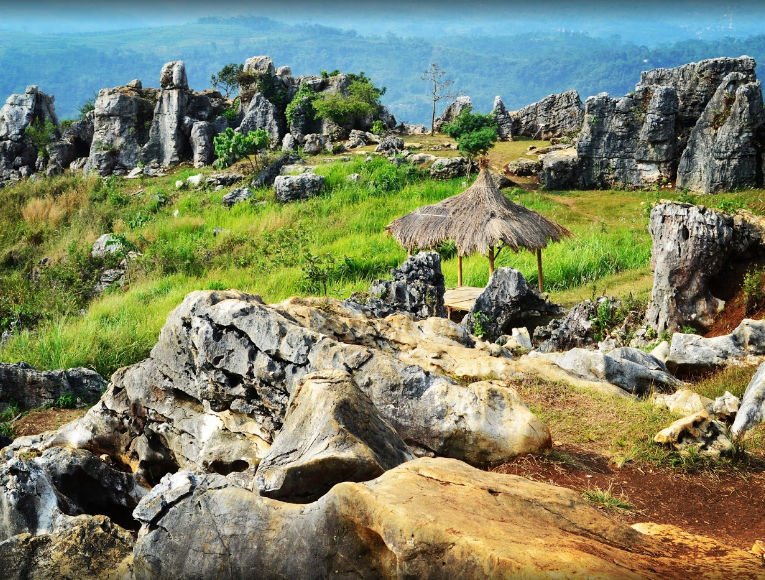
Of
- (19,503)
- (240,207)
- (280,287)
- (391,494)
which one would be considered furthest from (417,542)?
(240,207)

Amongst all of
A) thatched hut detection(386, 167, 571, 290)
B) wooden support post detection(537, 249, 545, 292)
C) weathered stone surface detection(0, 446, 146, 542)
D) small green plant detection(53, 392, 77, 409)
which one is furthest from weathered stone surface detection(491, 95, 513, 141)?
weathered stone surface detection(0, 446, 146, 542)

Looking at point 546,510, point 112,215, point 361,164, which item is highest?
point 546,510

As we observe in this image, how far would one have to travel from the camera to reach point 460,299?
48.1 ft

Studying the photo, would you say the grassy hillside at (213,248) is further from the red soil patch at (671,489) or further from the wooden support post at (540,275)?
the red soil patch at (671,489)

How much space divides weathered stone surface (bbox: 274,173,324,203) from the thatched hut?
26.4 feet

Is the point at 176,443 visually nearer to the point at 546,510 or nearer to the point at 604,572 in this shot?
the point at 546,510

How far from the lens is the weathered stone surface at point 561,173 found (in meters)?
26.7

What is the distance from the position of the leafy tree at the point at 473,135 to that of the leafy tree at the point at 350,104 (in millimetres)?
5387

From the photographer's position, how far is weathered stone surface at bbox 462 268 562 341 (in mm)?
13078

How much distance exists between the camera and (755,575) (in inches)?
132

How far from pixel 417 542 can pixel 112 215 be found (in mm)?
26217

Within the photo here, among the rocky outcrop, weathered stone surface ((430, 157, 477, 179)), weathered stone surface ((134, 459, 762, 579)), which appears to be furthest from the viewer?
the rocky outcrop

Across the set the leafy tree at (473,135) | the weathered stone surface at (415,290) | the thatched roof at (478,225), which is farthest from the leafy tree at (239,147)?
the weathered stone surface at (415,290)

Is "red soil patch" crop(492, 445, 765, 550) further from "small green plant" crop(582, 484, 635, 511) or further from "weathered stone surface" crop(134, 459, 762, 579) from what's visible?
"weathered stone surface" crop(134, 459, 762, 579)
